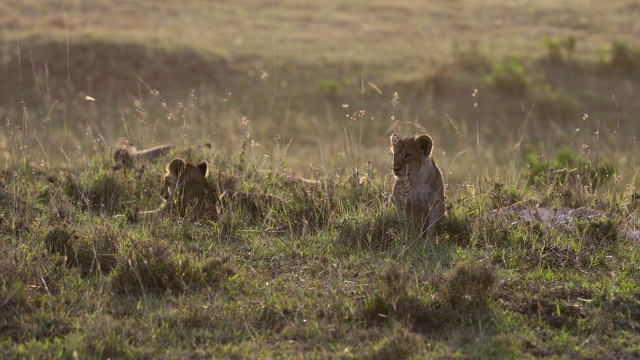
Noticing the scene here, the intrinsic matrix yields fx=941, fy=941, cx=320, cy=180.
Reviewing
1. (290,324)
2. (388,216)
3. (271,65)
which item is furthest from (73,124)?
(290,324)

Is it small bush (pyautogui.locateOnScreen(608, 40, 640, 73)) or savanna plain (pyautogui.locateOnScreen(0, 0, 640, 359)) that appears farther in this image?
small bush (pyautogui.locateOnScreen(608, 40, 640, 73))

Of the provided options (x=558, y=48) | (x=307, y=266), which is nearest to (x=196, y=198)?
(x=307, y=266)

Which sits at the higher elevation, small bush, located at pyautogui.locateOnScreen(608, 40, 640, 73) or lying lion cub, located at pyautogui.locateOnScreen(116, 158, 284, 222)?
lying lion cub, located at pyautogui.locateOnScreen(116, 158, 284, 222)

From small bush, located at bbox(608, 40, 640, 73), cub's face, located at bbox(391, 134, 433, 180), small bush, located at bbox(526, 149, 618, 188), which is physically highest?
cub's face, located at bbox(391, 134, 433, 180)

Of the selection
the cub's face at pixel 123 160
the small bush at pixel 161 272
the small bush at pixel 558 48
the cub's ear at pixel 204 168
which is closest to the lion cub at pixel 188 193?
the cub's ear at pixel 204 168

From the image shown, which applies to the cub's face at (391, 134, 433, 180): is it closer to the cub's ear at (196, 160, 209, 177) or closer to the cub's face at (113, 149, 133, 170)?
the cub's ear at (196, 160, 209, 177)

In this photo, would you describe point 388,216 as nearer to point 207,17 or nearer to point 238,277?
point 238,277

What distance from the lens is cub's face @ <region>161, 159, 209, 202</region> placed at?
7547mm

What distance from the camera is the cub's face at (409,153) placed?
22.6 feet

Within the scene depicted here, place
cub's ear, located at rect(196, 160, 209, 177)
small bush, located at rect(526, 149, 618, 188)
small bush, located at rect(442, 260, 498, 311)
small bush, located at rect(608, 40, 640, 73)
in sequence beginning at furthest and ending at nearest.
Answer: small bush, located at rect(608, 40, 640, 73), cub's ear, located at rect(196, 160, 209, 177), small bush, located at rect(526, 149, 618, 188), small bush, located at rect(442, 260, 498, 311)

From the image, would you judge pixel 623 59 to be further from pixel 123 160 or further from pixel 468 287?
pixel 468 287

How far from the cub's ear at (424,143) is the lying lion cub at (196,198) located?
3.91 ft

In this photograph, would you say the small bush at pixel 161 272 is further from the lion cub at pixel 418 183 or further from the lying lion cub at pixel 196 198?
the lion cub at pixel 418 183

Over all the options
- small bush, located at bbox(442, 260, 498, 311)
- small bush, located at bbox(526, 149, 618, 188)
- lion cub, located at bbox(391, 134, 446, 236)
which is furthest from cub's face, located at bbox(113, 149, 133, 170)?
small bush, located at bbox(442, 260, 498, 311)
